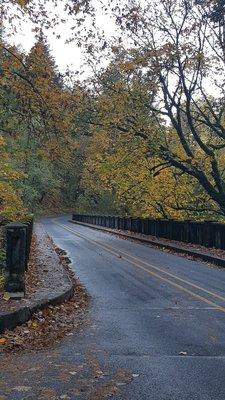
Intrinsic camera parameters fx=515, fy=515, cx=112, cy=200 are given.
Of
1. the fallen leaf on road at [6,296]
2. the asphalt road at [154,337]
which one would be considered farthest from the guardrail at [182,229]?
the fallen leaf on road at [6,296]

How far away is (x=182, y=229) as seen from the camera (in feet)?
86.5

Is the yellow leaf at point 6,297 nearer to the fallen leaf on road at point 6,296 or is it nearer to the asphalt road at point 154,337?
the fallen leaf on road at point 6,296

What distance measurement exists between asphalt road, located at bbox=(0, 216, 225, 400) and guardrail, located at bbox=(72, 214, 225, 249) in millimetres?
7189

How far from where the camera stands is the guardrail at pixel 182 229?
70.9 feet

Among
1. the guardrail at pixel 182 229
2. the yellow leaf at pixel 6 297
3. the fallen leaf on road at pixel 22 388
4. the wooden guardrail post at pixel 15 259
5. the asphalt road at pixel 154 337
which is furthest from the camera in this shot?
the guardrail at pixel 182 229

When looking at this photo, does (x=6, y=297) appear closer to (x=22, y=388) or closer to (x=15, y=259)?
(x=15, y=259)

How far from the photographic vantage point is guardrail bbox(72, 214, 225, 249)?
70.9ft

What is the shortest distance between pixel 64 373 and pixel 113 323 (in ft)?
9.39

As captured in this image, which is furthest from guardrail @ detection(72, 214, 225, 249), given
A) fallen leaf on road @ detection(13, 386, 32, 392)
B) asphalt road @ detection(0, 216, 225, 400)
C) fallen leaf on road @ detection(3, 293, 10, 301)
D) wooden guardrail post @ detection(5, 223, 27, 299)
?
fallen leaf on road @ detection(13, 386, 32, 392)

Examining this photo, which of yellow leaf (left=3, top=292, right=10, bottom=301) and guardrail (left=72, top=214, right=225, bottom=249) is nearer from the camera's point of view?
yellow leaf (left=3, top=292, right=10, bottom=301)

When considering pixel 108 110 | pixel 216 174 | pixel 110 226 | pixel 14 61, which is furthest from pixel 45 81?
pixel 110 226

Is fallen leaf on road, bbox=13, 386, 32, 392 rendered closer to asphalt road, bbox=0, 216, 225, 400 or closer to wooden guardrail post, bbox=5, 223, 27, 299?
asphalt road, bbox=0, 216, 225, 400

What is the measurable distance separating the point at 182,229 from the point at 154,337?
19301mm

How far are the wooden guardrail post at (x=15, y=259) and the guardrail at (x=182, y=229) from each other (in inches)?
512
